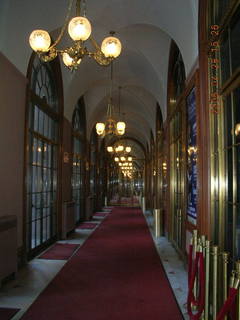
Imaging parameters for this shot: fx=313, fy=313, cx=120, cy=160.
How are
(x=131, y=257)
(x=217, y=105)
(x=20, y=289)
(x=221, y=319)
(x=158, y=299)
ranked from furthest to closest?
(x=131, y=257), (x=20, y=289), (x=158, y=299), (x=217, y=105), (x=221, y=319)

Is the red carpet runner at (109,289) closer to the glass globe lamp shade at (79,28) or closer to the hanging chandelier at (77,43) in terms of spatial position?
the hanging chandelier at (77,43)

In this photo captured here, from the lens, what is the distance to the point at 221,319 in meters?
2.10

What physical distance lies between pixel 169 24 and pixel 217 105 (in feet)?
9.04

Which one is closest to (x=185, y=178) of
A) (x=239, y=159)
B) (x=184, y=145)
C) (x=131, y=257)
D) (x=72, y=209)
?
(x=184, y=145)

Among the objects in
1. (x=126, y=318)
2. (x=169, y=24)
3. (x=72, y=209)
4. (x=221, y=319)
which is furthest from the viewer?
(x=72, y=209)

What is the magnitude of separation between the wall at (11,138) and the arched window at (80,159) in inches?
218

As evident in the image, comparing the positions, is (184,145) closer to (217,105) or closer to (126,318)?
(217,105)

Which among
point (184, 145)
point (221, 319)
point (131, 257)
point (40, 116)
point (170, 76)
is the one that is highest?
point (170, 76)

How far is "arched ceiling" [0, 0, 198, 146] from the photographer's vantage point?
4836mm

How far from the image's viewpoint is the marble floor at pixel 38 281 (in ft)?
12.7

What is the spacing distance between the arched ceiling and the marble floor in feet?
11.1

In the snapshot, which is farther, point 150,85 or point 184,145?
point 150,85

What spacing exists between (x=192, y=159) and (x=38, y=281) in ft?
10.2

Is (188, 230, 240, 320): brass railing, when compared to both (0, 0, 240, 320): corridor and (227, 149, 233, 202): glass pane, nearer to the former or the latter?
(0, 0, 240, 320): corridor
